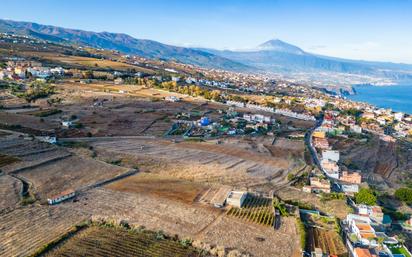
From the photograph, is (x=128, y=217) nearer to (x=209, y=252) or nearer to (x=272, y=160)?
(x=209, y=252)

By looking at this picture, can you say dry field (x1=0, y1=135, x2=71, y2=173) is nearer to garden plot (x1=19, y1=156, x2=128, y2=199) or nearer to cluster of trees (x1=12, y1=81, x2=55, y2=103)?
garden plot (x1=19, y1=156, x2=128, y2=199)

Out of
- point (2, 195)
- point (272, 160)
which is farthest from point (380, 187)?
point (2, 195)

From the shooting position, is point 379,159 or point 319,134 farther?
point 319,134

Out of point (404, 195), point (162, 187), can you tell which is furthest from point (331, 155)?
point (162, 187)

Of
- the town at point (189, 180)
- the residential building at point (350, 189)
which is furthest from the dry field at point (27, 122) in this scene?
the residential building at point (350, 189)

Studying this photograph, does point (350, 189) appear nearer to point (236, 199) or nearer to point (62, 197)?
point (236, 199)
